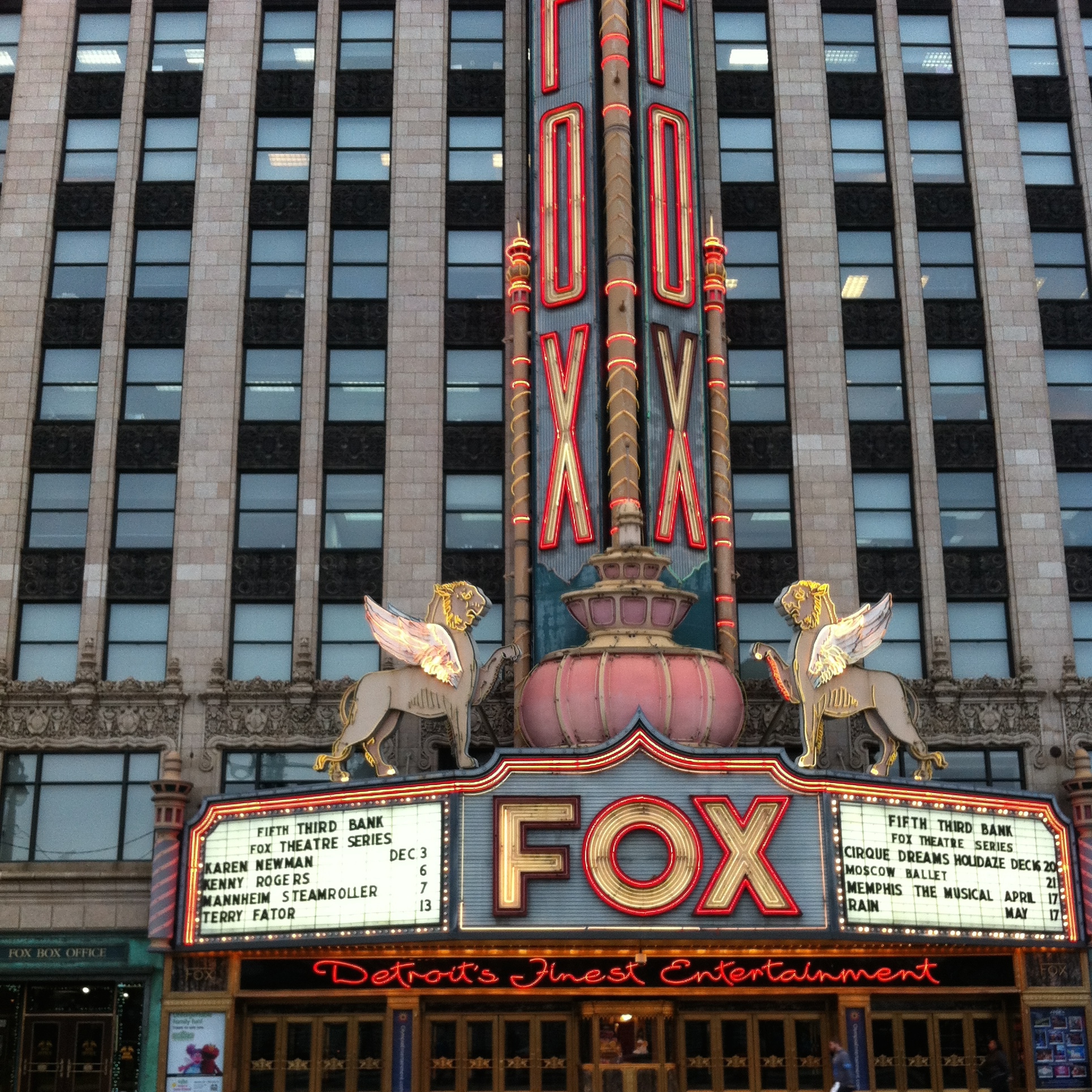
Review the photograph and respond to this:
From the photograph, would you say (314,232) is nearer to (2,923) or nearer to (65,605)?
(65,605)

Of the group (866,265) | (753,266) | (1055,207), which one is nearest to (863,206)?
(866,265)

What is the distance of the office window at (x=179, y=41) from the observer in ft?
132

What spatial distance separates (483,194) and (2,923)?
71.2ft

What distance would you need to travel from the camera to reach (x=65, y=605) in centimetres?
3541

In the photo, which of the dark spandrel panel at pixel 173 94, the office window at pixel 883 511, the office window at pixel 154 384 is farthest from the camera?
the dark spandrel panel at pixel 173 94

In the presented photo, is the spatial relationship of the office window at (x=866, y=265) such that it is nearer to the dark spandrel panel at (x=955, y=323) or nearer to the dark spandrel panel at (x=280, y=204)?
the dark spandrel panel at (x=955, y=323)

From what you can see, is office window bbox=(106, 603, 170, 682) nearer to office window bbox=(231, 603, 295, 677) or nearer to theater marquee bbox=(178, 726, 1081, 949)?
office window bbox=(231, 603, 295, 677)

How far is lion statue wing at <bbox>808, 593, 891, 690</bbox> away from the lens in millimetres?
29953

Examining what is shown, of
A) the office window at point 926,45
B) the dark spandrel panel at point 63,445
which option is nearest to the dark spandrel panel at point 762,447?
the office window at point 926,45

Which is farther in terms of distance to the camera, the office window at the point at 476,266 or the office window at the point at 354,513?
the office window at the point at 476,266

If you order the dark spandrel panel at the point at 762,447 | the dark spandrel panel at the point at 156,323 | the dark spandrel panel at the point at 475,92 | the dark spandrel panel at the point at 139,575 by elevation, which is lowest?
the dark spandrel panel at the point at 139,575

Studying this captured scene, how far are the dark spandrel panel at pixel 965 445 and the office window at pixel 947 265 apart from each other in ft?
12.1

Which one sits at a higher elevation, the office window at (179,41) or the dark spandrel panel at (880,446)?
the office window at (179,41)

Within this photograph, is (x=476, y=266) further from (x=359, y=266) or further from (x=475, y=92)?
(x=475, y=92)
